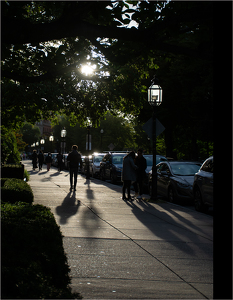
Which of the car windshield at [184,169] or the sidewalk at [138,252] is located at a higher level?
the car windshield at [184,169]

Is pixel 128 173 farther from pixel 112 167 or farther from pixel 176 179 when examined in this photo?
pixel 112 167

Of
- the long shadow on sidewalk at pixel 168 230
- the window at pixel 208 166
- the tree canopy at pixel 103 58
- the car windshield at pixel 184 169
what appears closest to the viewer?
the tree canopy at pixel 103 58

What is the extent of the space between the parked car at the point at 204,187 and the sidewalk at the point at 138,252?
0.42m

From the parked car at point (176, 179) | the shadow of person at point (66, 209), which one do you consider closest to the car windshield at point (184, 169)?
the parked car at point (176, 179)

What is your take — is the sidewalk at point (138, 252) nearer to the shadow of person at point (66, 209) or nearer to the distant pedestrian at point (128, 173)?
the shadow of person at point (66, 209)

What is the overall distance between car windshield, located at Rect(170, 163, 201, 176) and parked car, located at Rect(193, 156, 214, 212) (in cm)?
256

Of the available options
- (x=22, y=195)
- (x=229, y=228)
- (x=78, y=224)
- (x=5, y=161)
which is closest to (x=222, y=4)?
(x=229, y=228)

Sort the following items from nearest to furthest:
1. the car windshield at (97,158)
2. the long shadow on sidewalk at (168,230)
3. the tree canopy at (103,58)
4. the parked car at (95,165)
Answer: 1. the tree canopy at (103,58)
2. the long shadow on sidewalk at (168,230)
3. the parked car at (95,165)
4. the car windshield at (97,158)

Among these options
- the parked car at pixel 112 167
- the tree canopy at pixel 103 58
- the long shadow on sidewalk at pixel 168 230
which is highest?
the tree canopy at pixel 103 58

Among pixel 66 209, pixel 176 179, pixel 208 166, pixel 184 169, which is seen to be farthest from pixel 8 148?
pixel 208 166

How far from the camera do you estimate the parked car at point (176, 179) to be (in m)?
13.9

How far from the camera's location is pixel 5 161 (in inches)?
838

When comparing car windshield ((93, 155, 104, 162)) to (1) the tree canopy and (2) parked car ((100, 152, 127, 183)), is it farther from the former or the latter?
(2) parked car ((100, 152, 127, 183))

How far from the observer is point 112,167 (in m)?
24.8
